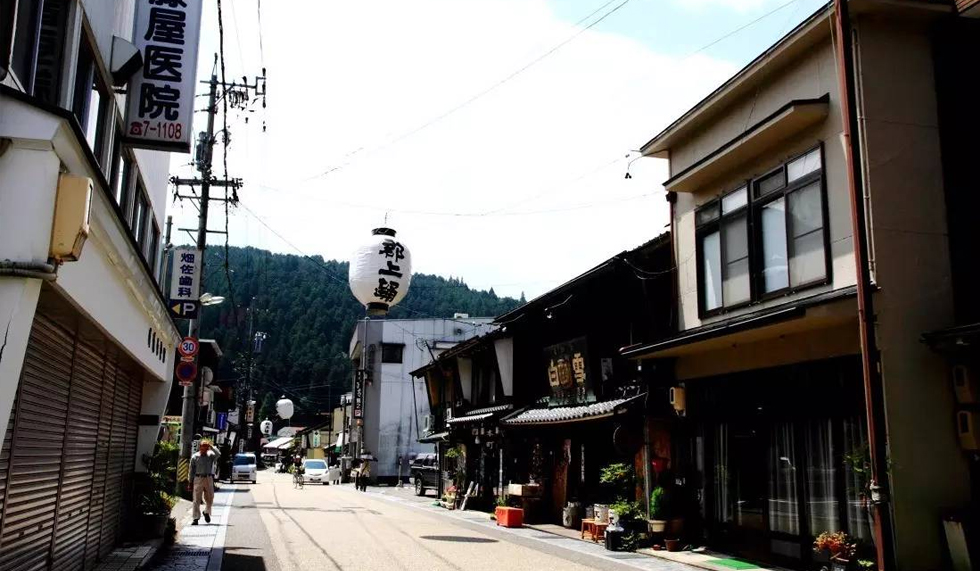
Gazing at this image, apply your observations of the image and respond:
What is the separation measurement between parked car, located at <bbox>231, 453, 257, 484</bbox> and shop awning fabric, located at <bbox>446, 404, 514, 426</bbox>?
23.6m

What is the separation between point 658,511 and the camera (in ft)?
56.3

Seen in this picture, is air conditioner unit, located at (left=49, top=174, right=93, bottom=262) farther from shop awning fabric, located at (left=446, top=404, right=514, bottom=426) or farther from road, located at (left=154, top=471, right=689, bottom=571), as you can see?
shop awning fabric, located at (left=446, top=404, right=514, bottom=426)

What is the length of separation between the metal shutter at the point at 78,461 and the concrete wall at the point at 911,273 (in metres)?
11.2

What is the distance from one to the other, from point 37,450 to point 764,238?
12.2 metres

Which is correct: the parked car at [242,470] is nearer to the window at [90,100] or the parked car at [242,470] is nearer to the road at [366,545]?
the road at [366,545]

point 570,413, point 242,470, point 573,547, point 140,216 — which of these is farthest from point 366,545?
point 242,470

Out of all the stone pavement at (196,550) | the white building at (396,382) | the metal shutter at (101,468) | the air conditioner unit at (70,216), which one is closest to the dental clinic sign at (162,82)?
the metal shutter at (101,468)

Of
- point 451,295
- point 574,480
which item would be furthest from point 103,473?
point 451,295

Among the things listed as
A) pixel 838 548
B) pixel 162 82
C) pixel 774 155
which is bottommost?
pixel 838 548

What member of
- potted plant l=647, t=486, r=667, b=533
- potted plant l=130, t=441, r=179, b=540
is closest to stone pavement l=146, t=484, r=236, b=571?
potted plant l=130, t=441, r=179, b=540

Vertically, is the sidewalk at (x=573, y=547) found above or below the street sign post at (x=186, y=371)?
below

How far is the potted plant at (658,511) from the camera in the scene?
55.7ft

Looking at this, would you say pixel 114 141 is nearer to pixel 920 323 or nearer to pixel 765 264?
pixel 765 264

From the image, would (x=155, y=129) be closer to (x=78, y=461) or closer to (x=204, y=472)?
(x=78, y=461)
